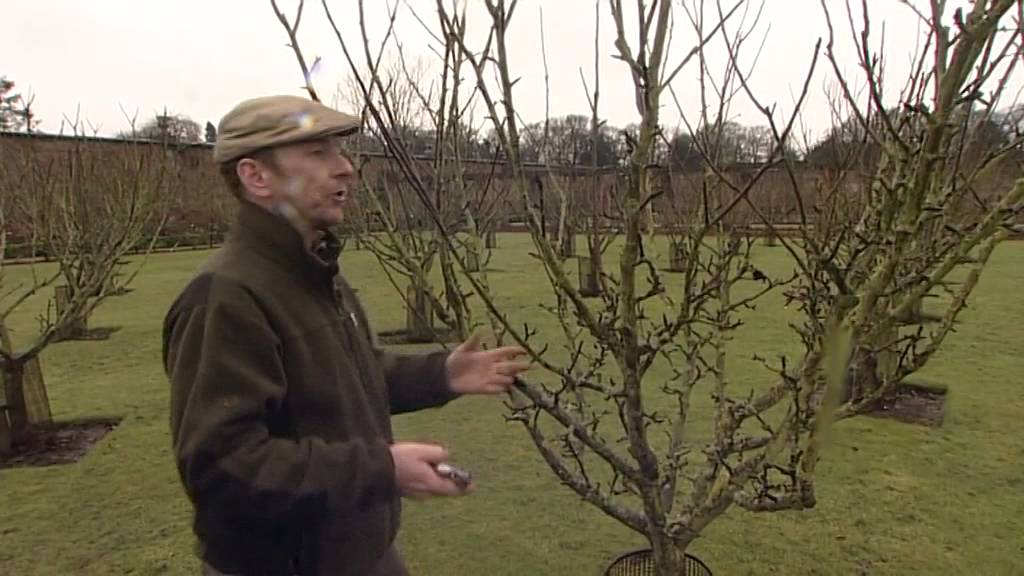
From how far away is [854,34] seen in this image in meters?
1.81

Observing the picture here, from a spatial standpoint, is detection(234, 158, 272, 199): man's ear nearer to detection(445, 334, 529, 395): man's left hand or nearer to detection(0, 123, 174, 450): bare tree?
detection(445, 334, 529, 395): man's left hand

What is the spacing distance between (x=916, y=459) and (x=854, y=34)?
4.41 metres

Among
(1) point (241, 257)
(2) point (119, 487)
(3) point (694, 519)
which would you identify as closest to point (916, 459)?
(3) point (694, 519)

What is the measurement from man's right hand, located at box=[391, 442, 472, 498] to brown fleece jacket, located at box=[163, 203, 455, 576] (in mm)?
35

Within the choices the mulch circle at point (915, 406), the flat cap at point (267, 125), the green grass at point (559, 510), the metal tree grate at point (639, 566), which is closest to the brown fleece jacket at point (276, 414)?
the flat cap at point (267, 125)

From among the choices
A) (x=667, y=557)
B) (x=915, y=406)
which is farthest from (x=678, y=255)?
(x=915, y=406)

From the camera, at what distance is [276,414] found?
1.61 metres

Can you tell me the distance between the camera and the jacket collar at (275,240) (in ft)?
5.49

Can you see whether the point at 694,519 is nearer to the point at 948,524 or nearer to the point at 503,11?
the point at 503,11

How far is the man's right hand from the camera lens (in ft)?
5.30

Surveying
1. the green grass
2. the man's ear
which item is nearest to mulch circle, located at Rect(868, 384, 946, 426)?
the green grass

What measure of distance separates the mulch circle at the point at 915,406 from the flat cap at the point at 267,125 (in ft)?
19.1

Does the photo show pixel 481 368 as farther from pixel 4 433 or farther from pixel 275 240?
pixel 4 433

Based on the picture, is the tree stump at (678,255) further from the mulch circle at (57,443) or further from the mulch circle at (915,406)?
the mulch circle at (57,443)
